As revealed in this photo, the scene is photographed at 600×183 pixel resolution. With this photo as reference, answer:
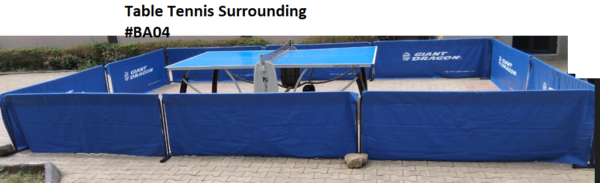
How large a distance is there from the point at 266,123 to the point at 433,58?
916cm

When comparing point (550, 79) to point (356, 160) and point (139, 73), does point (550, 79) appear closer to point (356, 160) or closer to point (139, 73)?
point (356, 160)

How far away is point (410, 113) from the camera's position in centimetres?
675

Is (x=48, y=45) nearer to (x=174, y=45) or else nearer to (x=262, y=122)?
(x=174, y=45)

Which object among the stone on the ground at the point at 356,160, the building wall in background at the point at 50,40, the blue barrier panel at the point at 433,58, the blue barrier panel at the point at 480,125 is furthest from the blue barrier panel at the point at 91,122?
the building wall in background at the point at 50,40

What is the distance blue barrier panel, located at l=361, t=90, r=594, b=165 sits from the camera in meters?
6.42

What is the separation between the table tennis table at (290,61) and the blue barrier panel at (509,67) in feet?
12.1

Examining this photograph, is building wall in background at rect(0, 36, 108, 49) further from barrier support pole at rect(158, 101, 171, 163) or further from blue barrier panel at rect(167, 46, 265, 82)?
barrier support pole at rect(158, 101, 171, 163)

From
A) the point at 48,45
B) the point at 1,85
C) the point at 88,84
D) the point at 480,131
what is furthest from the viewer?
the point at 48,45

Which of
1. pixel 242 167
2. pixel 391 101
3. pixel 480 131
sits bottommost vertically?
pixel 242 167

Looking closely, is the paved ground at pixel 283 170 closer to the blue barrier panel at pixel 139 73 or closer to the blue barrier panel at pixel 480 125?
the blue barrier panel at pixel 480 125

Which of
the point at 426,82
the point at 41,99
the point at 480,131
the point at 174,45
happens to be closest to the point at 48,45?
the point at 174,45

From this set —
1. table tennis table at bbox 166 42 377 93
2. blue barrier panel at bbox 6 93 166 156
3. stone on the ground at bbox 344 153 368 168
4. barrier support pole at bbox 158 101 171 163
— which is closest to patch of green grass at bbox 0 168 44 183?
blue barrier panel at bbox 6 93 166 156

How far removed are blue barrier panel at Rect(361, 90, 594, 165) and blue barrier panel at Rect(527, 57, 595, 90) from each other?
25.5 inches

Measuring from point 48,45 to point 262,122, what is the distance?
67.6 ft
